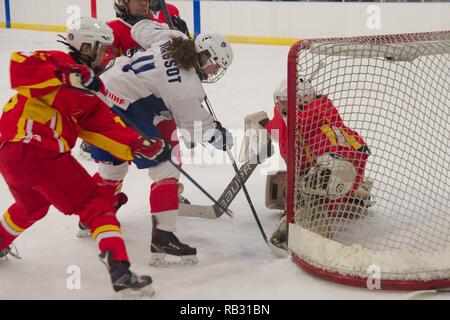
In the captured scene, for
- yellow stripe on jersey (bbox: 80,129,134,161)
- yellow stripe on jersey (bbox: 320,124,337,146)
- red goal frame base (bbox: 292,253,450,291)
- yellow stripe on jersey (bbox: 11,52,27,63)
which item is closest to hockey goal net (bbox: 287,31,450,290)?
red goal frame base (bbox: 292,253,450,291)

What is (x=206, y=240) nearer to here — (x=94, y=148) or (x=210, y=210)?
(x=210, y=210)

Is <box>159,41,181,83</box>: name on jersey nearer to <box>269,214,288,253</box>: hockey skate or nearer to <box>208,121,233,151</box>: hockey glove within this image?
<box>208,121,233,151</box>: hockey glove

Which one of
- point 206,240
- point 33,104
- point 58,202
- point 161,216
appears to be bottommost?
point 206,240

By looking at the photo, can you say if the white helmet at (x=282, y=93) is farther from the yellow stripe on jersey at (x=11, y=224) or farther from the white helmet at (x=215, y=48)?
the yellow stripe on jersey at (x=11, y=224)

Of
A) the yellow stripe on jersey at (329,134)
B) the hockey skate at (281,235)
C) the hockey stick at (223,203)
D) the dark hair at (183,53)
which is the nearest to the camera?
the dark hair at (183,53)

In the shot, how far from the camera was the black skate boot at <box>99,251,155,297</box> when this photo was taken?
2.29 metres

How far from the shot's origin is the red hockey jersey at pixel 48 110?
229 cm

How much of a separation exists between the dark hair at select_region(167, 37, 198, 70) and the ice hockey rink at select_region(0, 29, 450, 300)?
0.71m

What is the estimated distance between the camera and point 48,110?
238 cm

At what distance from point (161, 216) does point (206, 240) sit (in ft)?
1.12

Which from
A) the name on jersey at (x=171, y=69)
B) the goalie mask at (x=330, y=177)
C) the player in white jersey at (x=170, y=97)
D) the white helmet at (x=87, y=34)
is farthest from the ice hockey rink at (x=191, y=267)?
the white helmet at (x=87, y=34)

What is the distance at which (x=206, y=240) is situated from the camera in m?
2.98

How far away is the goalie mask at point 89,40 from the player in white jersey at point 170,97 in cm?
28
